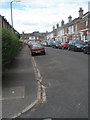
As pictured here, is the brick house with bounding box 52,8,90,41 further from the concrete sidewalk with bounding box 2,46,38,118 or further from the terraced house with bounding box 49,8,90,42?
the concrete sidewalk with bounding box 2,46,38,118

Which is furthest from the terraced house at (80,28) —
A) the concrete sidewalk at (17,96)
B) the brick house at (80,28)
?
the concrete sidewalk at (17,96)

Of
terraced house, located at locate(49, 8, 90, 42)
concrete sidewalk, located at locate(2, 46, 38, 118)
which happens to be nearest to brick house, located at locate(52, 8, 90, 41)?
terraced house, located at locate(49, 8, 90, 42)

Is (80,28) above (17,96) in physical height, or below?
above

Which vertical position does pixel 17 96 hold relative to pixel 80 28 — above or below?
below

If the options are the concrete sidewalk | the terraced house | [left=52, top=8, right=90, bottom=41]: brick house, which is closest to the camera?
the concrete sidewalk

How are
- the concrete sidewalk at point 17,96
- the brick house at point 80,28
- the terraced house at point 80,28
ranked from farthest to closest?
the brick house at point 80,28
the terraced house at point 80,28
the concrete sidewalk at point 17,96

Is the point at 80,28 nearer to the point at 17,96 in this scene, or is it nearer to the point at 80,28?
the point at 80,28

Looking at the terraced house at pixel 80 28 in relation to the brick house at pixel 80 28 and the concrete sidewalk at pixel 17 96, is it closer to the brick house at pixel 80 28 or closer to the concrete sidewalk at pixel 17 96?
the brick house at pixel 80 28

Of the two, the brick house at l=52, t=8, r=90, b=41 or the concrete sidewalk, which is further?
the brick house at l=52, t=8, r=90, b=41

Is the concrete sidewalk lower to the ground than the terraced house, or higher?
lower

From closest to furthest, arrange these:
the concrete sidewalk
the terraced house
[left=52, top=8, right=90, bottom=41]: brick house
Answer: the concrete sidewalk → the terraced house → [left=52, top=8, right=90, bottom=41]: brick house

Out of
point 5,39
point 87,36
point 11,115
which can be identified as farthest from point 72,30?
point 11,115

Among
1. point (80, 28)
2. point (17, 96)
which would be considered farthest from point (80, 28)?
point (17, 96)

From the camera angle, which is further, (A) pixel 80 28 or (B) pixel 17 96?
(A) pixel 80 28
